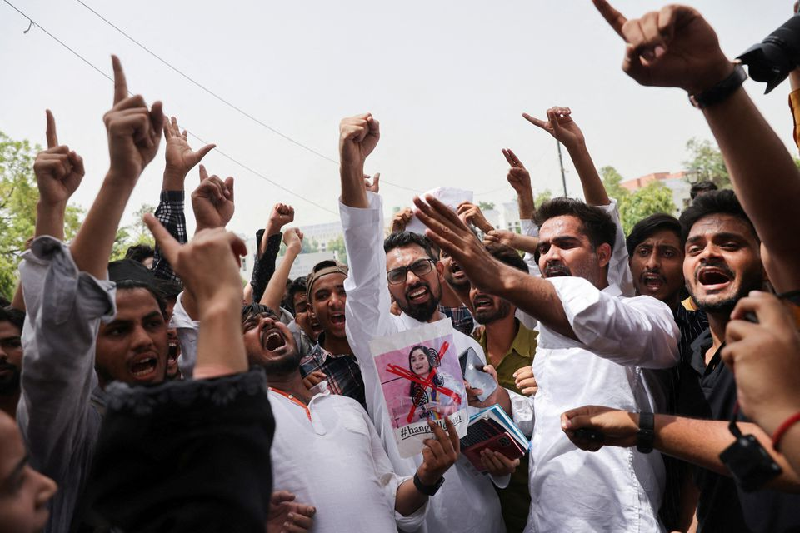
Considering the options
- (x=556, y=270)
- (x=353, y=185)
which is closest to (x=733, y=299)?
(x=556, y=270)

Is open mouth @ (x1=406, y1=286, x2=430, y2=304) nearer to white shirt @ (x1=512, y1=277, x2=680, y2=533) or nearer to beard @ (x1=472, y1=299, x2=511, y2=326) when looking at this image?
beard @ (x1=472, y1=299, x2=511, y2=326)

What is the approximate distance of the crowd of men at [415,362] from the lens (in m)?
1.24

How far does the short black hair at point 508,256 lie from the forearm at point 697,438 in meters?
2.04

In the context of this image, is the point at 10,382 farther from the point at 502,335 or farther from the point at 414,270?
the point at 502,335

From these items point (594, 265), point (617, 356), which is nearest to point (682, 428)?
point (617, 356)

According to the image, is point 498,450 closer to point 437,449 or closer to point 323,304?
point 437,449

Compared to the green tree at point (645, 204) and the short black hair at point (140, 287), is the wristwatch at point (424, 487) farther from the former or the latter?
the green tree at point (645, 204)

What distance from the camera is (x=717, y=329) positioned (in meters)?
2.38

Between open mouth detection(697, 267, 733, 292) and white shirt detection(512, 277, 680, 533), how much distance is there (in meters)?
0.20

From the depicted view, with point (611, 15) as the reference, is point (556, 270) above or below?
below

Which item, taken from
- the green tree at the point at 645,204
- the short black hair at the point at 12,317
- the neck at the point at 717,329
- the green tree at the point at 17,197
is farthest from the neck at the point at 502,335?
the green tree at the point at 645,204

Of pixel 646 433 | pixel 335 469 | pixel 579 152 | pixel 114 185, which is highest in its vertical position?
pixel 579 152

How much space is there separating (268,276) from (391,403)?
8.16 feet

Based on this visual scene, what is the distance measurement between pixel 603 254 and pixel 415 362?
116 cm
